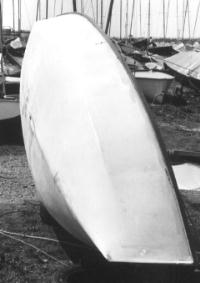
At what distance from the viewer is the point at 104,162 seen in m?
3.11

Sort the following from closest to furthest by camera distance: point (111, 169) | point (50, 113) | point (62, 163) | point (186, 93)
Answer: point (111, 169), point (62, 163), point (50, 113), point (186, 93)

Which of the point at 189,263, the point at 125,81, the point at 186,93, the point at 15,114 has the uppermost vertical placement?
the point at 125,81

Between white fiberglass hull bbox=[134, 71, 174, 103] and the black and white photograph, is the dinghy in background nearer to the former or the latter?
the black and white photograph

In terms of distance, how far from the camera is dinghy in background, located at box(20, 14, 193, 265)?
2885 millimetres

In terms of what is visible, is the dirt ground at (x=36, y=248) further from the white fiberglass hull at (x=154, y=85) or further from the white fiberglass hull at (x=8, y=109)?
the white fiberglass hull at (x=154, y=85)

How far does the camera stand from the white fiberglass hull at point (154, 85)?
12.2m

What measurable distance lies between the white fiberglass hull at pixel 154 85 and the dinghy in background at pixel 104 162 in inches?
325

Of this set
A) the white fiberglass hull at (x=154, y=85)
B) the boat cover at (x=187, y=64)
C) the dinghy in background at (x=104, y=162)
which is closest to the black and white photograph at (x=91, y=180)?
the dinghy in background at (x=104, y=162)

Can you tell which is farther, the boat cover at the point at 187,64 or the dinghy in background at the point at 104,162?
the boat cover at the point at 187,64

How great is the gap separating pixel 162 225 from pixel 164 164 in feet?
1.32

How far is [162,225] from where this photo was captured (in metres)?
2.91

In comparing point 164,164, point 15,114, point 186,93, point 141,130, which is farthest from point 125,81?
point 186,93

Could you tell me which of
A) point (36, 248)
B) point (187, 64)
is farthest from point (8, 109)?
point (187, 64)

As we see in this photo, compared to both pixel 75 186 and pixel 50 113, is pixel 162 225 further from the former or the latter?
pixel 50 113
